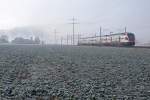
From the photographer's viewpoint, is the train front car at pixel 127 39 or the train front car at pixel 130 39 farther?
the train front car at pixel 127 39

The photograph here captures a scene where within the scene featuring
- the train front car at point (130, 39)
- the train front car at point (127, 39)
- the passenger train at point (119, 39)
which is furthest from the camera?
the passenger train at point (119, 39)

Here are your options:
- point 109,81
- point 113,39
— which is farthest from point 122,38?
point 109,81

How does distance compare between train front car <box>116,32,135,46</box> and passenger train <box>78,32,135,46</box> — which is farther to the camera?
passenger train <box>78,32,135,46</box>

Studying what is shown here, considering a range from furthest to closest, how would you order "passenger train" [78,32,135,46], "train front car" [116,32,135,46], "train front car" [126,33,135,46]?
"passenger train" [78,32,135,46]
"train front car" [116,32,135,46]
"train front car" [126,33,135,46]

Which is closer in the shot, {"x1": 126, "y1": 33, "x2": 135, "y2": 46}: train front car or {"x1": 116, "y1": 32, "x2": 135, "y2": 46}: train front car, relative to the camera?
{"x1": 126, "y1": 33, "x2": 135, "y2": 46}: train front car

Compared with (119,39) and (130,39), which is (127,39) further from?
(119,39)

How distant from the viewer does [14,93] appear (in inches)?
221

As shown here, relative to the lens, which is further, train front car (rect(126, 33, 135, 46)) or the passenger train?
the passenger train

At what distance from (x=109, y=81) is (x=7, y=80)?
2615 mm

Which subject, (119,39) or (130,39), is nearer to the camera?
(130,39)

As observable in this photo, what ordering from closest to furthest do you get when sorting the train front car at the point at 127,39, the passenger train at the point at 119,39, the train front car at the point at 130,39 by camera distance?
the train front car at the point at 130,39 → the train front car at the point at 127,39 → the passenger train at the point at 119,39

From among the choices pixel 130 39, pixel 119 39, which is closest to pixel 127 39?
pixel 130 39

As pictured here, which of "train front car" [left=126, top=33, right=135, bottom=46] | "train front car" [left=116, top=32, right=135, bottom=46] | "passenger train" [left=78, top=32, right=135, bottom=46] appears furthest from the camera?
"passenger train" [left=78, top=32, right=135, bottom=46]

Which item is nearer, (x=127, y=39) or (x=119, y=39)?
(x=127, y=39)
